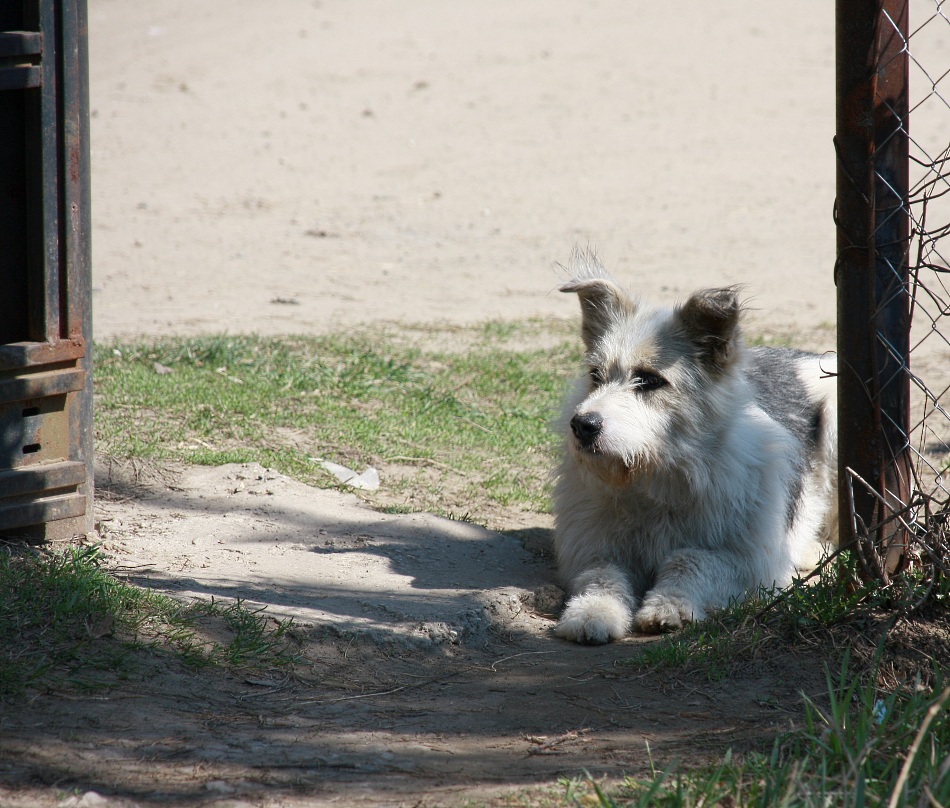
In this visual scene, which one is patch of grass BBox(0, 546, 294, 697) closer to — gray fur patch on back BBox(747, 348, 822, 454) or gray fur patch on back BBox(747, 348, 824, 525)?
gray fur patch on back BBox(747, 348, 824, 525)

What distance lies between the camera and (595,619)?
4953 millimetres

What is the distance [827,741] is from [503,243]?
36.1 ft

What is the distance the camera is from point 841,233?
Result: 4289mm

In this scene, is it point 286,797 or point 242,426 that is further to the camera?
point 242,426

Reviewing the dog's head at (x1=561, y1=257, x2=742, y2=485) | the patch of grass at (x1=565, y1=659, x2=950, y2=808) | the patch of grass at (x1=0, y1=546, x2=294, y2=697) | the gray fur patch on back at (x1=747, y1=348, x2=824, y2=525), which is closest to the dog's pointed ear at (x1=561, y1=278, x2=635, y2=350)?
the dog's head at (x1=561, y1=257, x2=742, y2=485)

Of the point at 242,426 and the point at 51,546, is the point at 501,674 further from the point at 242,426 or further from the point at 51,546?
the point at 242,426

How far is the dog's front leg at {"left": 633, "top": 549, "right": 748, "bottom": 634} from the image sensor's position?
5043 millimetres

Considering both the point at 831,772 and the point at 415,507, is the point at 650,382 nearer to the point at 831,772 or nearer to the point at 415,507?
the point at 415,507

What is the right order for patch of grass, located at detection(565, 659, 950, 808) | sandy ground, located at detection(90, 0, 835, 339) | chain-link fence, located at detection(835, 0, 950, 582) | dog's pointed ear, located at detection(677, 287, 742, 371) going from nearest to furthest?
patch of grass, located at detection(565, 659, 950, 808)
chain-link fence, located at detection(835, 0, 950, 582)
dog's pointed ear, located at detection(677, 287, 742, 371)
sandy ground, located at detection(90, 0, 835, 339)

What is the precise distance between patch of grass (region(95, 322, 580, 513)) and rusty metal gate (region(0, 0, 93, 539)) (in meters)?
1.45

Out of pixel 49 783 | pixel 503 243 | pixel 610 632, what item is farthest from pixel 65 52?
pixel 503 243

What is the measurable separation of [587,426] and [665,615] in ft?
3.04

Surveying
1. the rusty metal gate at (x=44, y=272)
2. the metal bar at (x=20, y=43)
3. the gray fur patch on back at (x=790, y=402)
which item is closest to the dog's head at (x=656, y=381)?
the gray fur patch on back at (x=790, y=402)

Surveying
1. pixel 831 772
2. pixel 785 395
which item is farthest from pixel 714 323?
pixel 831 772
